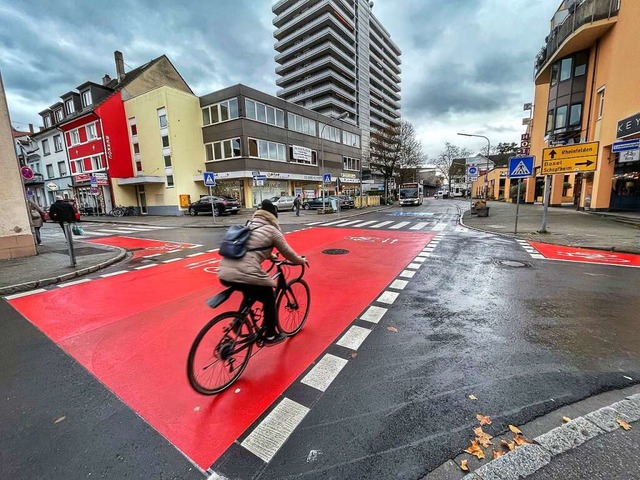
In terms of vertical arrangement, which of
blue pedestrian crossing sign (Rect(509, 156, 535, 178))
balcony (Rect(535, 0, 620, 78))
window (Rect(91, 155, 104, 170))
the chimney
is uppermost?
the chimney

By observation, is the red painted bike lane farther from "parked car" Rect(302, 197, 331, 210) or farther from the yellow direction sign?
"parked car" Rect(302, 197, 331, 210)

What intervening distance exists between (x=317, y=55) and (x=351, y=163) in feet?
86.8

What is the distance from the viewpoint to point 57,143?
36188 millimetres

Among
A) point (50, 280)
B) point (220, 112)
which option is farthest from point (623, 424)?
point (220, 112)

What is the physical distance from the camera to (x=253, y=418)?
2.55m

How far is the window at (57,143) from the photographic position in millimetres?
35678

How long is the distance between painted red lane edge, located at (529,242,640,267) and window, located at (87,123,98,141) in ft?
129

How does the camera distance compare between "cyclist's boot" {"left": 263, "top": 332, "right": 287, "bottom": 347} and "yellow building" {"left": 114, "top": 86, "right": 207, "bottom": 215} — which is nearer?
"cyclist's boot" {"left": 263, "top": 332, "right": 287, "bottom": 347}

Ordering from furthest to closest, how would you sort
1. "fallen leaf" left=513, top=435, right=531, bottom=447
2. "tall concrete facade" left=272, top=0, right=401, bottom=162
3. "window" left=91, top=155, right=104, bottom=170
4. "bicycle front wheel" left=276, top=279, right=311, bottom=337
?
"tall concrete facade" left=272, top=0, right=401, bottom=162, "window" left=91, top=155, right=104, bottom=170, "bicycle front wheel" left=276, top=279, right=311, bottom=337, "fallen leaf" left=513, top=435, right=531, bottom=447

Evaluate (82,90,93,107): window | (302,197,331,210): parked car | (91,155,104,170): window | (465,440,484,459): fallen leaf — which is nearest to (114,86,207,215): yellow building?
(91,155,104,170): window

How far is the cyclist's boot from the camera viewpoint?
3.45m

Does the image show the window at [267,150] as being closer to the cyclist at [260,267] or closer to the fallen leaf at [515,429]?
the cyclist at [260,267]

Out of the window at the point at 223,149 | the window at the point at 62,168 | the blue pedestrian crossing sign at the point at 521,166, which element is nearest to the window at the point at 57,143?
the window at the point at 62,168

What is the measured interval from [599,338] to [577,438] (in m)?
2.27
